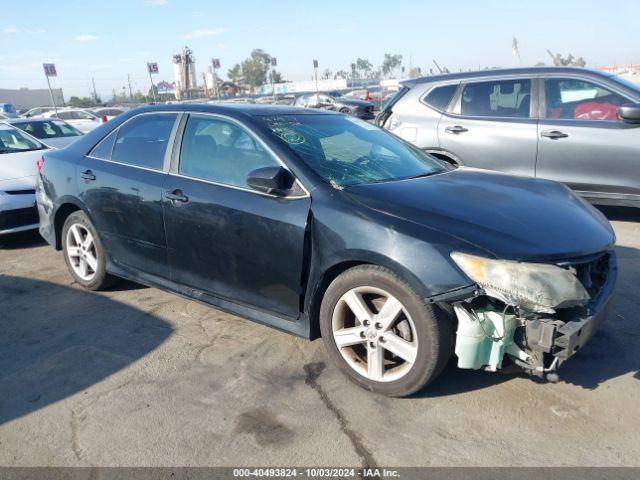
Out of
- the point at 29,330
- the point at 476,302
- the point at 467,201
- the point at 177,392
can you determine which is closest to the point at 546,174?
the point at 467,201

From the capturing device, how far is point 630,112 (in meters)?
5.48

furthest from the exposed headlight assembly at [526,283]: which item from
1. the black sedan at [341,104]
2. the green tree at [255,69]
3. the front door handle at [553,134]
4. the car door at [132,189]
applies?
the green tree at [255,69]

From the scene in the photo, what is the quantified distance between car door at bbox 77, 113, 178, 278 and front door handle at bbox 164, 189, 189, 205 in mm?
96

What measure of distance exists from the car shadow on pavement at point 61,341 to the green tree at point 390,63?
135866 mm

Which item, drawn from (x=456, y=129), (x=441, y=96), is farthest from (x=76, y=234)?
(x=441, y=96)

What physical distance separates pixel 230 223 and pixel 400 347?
4.25ft

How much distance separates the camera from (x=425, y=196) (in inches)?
123

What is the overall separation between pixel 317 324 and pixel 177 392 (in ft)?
2.90

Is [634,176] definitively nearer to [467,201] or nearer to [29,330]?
[467,201]

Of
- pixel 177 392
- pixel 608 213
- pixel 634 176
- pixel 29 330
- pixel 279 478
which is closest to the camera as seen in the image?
pixel 279 478

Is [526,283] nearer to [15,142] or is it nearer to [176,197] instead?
[176,197]

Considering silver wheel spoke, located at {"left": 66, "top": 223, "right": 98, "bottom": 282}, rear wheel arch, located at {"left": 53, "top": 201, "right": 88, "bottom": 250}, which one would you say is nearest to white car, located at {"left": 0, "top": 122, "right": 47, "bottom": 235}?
rear wheel arch, located at {"left": 53, "top": 201, "right": 88, "bottom": 250}

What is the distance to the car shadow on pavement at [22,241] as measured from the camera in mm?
6414

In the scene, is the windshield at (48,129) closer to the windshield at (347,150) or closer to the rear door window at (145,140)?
the rear door window at (145,140)
